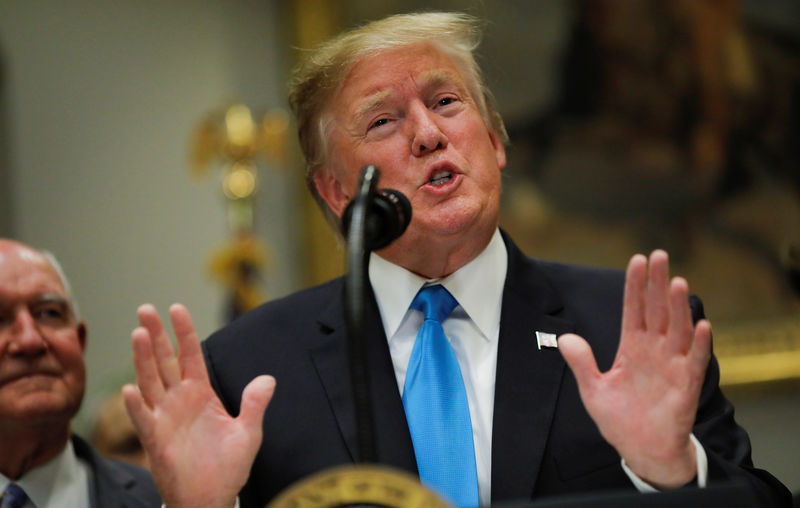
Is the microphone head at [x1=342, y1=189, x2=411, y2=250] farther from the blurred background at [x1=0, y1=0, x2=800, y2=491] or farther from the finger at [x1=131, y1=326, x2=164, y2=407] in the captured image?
the blurred background at [x1=0, y1=0, x2=800, y2=491]

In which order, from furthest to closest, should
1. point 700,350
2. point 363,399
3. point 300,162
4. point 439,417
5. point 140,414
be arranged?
point 300,162
point 439,417
point 140,414
point 700,350
point 363,399

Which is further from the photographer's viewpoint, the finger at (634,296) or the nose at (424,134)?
the nose at (424,134)

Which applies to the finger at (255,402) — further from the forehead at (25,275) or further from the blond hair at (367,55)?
the forehead at (25,275)

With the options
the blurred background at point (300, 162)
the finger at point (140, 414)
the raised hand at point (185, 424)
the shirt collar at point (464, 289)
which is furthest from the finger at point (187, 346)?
the blurred background at point (300, 162)

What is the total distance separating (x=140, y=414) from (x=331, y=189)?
1053 millimetres

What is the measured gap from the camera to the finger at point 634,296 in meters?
2.00

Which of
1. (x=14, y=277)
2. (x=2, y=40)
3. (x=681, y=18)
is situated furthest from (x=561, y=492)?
(x=2, y=40)

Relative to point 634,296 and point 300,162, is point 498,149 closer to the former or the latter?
point 634,296

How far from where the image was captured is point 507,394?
2.39m

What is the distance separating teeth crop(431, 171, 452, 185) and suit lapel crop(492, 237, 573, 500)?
28 cm

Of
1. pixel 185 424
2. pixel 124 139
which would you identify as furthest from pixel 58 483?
pixel 124 139

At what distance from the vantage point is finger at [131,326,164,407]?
2125mm

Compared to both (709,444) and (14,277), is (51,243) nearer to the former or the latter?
(14,277)

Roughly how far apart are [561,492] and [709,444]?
13.2 inches
